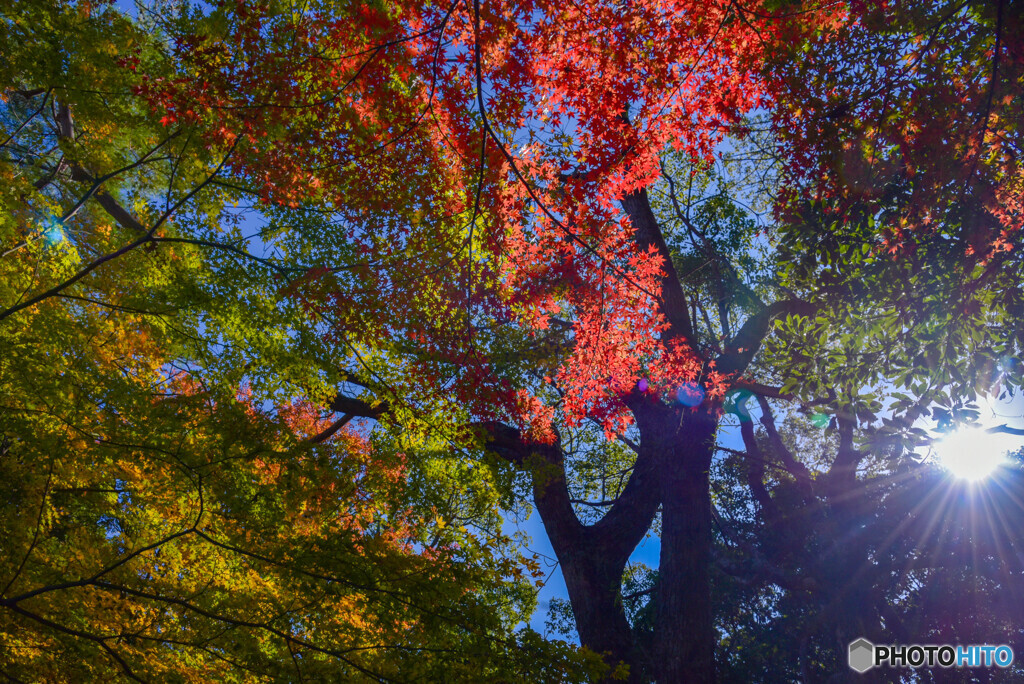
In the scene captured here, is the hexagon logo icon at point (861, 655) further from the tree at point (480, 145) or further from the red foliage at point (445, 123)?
the red foliage at point (445, 123)

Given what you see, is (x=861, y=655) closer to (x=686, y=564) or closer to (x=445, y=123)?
(x=686, y=564)

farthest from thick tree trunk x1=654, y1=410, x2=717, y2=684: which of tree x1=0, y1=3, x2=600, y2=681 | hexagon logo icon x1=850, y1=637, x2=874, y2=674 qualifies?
Answer: hexagon logo icon x1=850, y1=637, x2=874, y2=674

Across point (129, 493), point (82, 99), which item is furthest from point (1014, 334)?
point (82, 99)

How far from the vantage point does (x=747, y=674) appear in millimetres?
11234

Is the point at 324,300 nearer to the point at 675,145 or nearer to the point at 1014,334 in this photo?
the point at 675,145

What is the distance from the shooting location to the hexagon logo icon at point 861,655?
10266 millimetres

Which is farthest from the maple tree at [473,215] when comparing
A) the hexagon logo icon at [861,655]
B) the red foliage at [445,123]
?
the hexagon logo icon at [861,655]

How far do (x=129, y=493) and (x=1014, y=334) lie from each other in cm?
869

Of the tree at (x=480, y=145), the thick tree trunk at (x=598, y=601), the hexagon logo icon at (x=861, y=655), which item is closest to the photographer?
the tree at (x=480, y=145)

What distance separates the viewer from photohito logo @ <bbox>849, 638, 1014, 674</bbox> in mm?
9852

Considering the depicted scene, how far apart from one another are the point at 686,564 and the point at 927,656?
8.59m

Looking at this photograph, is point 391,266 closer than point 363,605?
No

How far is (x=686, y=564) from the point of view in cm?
633

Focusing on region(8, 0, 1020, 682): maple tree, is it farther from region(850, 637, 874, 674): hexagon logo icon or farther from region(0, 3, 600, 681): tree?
region(850, 637, 874, 674): hexagon logo icon
